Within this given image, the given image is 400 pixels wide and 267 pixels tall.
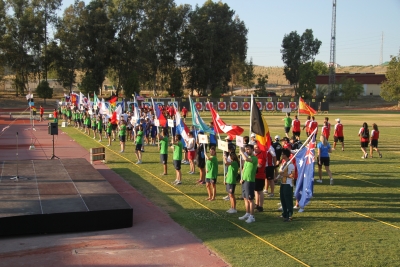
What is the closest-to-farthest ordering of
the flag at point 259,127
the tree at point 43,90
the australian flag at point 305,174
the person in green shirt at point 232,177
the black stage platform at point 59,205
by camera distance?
the black stage platform at point 59,205
the australian flag at point 305,174
the person in green shirt at point 232,177
the flag at point 259,127
the tree at point 43,90

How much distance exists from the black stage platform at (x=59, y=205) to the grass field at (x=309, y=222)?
1709 mm

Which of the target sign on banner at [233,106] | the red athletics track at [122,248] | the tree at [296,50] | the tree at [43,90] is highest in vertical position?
the tree at [296,50]

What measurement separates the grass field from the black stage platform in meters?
1.71

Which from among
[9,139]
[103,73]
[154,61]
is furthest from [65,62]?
[9,139]

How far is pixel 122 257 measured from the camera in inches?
388

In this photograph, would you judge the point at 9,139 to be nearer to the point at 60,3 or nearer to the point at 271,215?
the point at 271,215

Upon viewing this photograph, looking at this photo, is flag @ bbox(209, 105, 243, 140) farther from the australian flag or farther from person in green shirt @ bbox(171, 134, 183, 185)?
the australian flag

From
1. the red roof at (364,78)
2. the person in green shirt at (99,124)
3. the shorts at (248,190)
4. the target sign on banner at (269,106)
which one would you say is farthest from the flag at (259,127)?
the red roof at (364,78)

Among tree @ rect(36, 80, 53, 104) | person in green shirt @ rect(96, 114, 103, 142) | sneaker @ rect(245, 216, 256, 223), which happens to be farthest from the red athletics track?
tree @ rect(36, 80, 53, 104)

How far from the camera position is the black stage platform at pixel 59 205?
11.3m

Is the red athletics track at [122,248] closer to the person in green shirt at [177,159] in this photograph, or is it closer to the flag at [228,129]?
the person in green shirt at [177,159]

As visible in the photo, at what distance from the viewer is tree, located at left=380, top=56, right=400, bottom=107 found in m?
77.9

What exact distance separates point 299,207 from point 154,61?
223 ft

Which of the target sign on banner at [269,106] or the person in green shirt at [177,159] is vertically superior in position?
the target sign on banner at [269,106]
